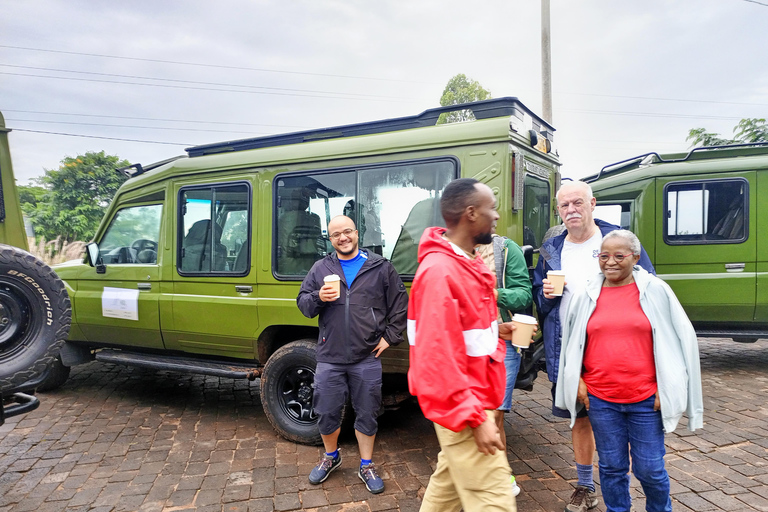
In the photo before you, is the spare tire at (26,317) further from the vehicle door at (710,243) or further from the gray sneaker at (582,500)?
the vehicle door at (710,243)

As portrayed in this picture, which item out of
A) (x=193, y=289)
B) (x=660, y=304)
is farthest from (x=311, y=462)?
(x=660, y=304)

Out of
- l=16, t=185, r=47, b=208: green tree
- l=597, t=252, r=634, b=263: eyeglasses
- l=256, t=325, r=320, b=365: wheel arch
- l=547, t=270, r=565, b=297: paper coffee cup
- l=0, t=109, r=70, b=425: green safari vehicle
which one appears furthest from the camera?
l=16, t=185, r=47, b=208: green tree

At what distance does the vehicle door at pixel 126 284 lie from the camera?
16.1 ft

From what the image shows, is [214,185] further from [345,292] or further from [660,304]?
[660,304]

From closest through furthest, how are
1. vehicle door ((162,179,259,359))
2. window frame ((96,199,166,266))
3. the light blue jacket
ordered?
the light blue jacket
vehicle door ((162,179,259,359))
window frame ((96,199,166,266))

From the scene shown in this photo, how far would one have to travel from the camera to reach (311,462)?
3.81 m

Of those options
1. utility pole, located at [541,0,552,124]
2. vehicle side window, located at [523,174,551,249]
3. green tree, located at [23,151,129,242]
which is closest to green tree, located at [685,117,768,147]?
utility pole, located at [541,0,552,124]

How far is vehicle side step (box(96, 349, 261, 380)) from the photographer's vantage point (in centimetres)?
438

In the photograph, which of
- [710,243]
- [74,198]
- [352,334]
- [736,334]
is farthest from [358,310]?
[74,198]

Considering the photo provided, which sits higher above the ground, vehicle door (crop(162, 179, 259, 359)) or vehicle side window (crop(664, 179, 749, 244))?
vehicle side window (crop(664, 179, 749, 244))

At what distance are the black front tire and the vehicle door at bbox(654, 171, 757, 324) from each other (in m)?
4.98

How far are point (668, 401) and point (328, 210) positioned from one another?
108 inches

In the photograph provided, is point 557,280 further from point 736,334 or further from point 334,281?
point 736,334

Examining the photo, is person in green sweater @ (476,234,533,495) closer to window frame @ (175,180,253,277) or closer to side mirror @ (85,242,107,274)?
window frame @ (175,180,253,277)
